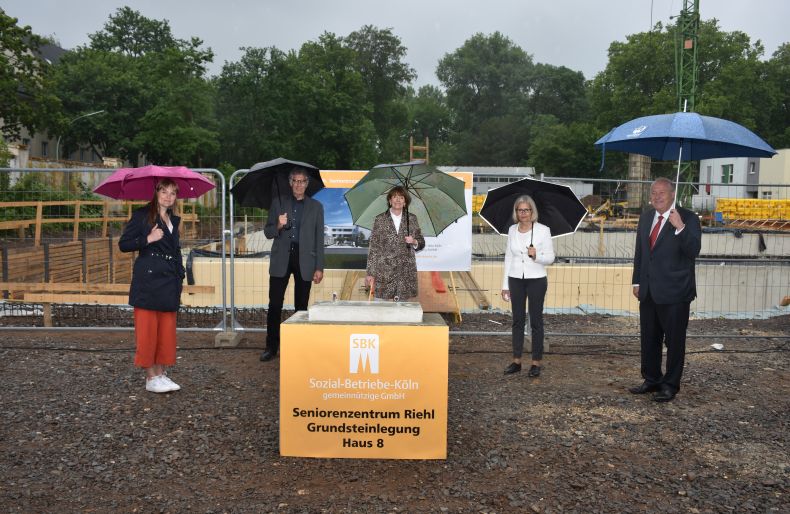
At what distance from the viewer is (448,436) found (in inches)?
199

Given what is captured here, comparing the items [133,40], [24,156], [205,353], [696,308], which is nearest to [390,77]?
[133,40]

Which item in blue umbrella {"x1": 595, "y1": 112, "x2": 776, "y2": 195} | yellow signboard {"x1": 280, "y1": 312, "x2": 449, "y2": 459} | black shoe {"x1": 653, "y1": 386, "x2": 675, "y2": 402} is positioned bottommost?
black shoe {"x1": 653, "y1": 386, "x2": 675, "y2": 402}

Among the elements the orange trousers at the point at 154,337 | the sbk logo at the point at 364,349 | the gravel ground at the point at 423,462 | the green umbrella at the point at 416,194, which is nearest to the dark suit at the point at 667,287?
the gravel ground at the point at 423,462

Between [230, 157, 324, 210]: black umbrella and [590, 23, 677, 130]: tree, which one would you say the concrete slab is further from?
[590, 23, 677, 130]: tree

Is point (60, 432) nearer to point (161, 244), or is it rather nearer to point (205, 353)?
point (161, 244)

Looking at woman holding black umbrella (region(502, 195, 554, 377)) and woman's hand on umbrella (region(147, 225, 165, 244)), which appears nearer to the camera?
woman's hand on umbrella (region(147, 225, 165, 244))

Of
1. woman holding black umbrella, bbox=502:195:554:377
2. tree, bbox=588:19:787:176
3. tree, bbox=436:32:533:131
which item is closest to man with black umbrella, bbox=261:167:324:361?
woman holding black umbrella, bbox=502:195:554:377

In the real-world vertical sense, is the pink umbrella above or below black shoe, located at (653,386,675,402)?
above

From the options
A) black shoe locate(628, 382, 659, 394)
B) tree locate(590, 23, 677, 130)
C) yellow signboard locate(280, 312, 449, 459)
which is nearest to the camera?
yellow signboard locate(280, 312, 449, 459)

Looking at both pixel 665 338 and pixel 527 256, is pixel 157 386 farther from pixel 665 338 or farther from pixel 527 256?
pixel 665 338

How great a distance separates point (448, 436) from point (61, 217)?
7304mm

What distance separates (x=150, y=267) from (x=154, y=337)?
60 centimetres

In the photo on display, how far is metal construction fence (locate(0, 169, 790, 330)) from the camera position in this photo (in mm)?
8922

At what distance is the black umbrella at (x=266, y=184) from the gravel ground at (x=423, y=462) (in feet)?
5.56
